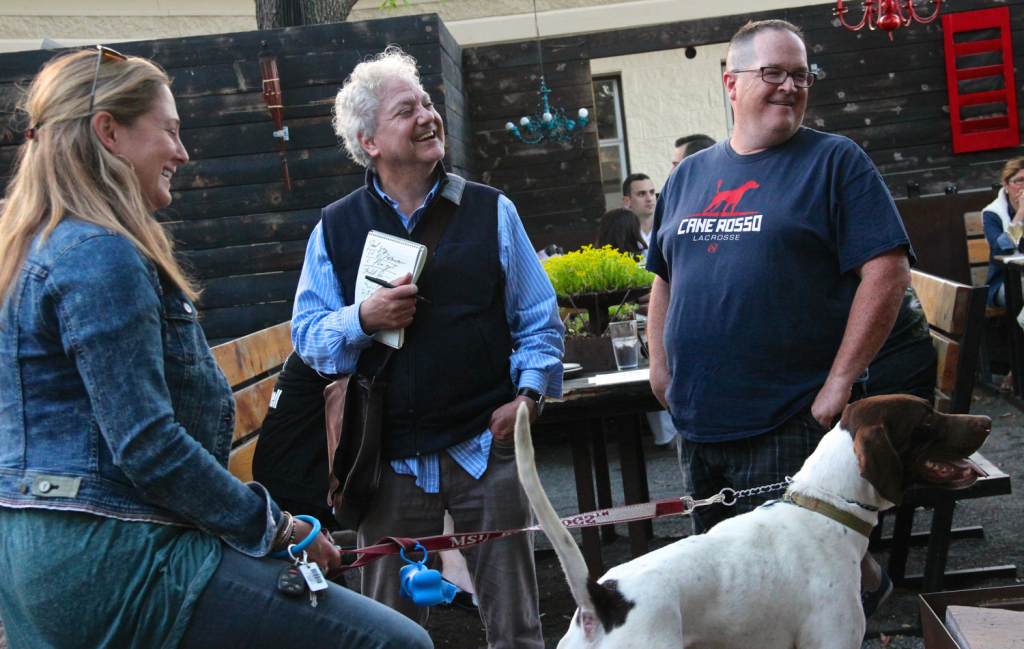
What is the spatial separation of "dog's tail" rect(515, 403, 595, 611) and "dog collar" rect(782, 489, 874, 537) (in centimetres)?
68

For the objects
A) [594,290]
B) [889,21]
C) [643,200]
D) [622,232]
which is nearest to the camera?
[594,290]

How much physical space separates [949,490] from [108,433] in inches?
122

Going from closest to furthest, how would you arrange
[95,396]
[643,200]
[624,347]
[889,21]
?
[95,396] < [624,347] < [889,21] < [643,200]

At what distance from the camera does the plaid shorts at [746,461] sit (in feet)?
8.36

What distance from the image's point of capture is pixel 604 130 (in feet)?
37.8

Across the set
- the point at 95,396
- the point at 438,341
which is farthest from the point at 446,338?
the point at 95,396

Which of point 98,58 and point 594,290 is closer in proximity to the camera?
point 98,58

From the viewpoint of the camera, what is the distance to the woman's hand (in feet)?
5.75

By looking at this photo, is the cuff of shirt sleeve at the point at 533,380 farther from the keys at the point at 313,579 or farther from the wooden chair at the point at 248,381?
the wooden chair at the point at 248,381

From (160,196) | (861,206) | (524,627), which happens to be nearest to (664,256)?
(861,206)

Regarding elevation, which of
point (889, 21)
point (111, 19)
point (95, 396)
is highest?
point (111, 19)

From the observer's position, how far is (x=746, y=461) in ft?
8.63

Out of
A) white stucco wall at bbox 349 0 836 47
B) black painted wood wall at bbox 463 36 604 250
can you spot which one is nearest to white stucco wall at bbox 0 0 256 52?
white stucco wall at bbox 349 0 836 47

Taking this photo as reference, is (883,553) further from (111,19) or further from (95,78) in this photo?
(111,19)
